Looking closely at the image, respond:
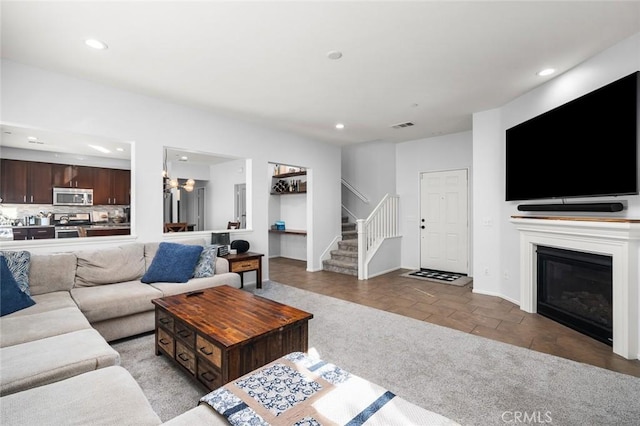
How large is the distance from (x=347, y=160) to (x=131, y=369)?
20.0ft

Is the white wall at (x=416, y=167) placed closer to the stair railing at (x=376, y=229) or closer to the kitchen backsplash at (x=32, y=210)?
the stair railing at (x=376, y=229)

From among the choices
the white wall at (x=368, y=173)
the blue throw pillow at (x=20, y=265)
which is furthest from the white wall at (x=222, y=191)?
the blue throw pillow at (x=20, y=265)

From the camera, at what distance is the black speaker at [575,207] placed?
8.43 ft

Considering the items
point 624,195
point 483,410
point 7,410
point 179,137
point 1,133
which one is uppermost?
point 1,133

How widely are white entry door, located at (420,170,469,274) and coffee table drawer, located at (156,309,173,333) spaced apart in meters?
5.05

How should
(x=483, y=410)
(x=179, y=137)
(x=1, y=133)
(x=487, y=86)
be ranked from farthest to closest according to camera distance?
(x=1, y=133) < (x=179, y=137) < (x=487, y=86) < (x=483, y=410)

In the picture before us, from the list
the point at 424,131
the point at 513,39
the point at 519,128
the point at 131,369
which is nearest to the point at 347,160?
the point at 424,131

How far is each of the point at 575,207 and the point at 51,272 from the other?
519 centimetres

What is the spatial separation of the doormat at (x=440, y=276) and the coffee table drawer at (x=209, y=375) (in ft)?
13.9

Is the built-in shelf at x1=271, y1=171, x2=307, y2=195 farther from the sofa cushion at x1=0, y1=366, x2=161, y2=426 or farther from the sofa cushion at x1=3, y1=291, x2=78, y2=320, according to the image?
the sofa cushion at x1=0, y1=366, x2=161, y2=426

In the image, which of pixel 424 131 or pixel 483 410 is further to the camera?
pixel 424 131

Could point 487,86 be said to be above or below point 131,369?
above

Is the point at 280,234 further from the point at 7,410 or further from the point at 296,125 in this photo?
the point at 7,410

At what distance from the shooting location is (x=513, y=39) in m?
2.52
